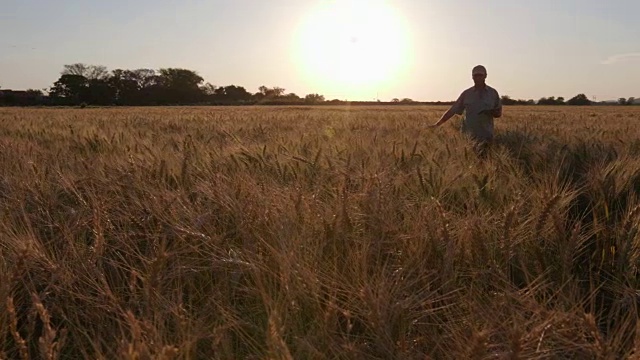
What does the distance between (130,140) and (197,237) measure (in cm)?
305

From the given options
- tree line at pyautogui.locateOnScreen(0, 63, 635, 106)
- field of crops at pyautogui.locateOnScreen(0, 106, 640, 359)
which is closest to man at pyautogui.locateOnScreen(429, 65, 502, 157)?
field of crops at pyautogui.locateOnScreen(0, 106, 640, 359)

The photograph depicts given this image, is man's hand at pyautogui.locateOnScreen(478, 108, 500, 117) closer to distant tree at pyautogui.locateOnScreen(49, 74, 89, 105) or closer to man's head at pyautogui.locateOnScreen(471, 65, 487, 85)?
man's head at pyautogui.locateOnScreen(471, 65, 487, 85)

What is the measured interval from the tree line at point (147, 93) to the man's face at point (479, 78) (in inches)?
2134

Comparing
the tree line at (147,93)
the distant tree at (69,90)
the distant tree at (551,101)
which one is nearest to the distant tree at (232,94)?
the tree line at (147,93)

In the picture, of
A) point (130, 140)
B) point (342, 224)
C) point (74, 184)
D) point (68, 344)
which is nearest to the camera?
point (68, 344)

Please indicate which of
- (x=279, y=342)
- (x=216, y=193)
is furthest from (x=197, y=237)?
(x=279, y=342)

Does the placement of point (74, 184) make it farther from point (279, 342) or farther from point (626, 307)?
point (626, 307)

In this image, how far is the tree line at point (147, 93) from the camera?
56.7m

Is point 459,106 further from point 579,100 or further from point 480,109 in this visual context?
point 579,100

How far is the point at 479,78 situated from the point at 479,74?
0.06m

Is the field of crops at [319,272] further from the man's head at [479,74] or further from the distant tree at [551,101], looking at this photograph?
the distant tree at [551,101]

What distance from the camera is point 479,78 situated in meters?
4.97

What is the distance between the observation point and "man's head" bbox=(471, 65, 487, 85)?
16.1ft

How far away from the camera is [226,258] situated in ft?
4.46
